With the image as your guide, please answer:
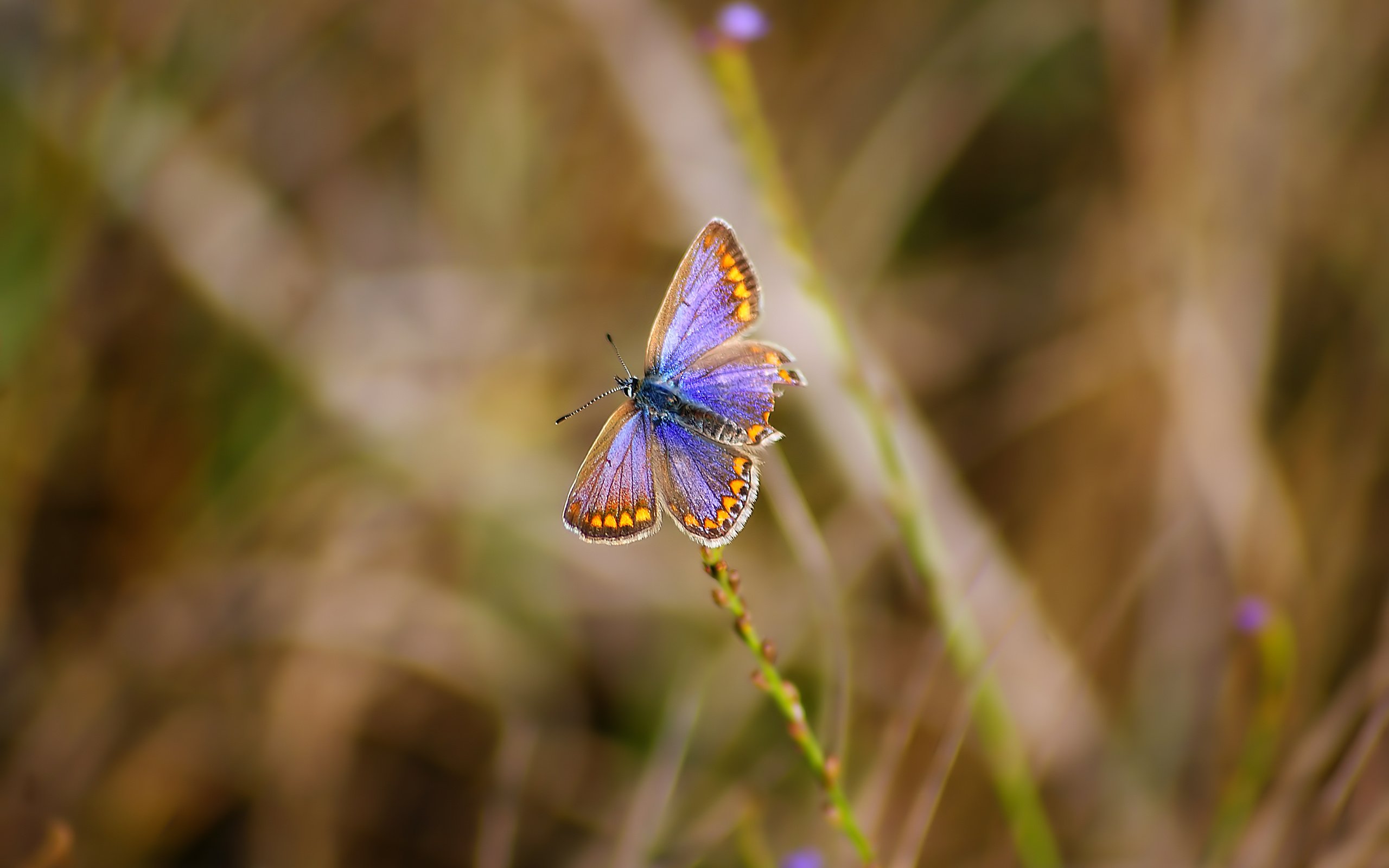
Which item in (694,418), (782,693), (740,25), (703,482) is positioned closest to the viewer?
(782,693)

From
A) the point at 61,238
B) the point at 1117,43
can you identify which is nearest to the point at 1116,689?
the point at 1117,43

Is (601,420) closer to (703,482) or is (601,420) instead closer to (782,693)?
(703,482)

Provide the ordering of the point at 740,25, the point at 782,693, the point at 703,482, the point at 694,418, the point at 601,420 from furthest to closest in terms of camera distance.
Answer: the point at 601,420, the point at 694,418, the point at 740,25, the point at 703,482, the point at 782,693

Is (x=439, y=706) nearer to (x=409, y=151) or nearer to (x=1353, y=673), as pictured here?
(x=409, y=151)

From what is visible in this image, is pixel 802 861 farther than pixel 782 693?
Yes

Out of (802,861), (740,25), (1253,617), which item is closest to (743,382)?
(740,25)

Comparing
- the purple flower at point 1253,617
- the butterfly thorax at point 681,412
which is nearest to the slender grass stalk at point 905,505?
the butterfly thorax at point 681,412

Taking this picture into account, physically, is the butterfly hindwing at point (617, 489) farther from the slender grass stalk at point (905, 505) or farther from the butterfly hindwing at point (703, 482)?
the slender grass stalk at point (905, 505)

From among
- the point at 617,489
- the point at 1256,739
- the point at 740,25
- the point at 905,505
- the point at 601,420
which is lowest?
the point at 1256,739
